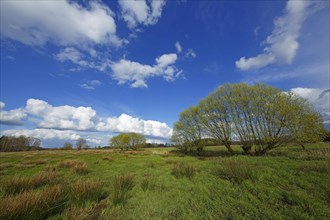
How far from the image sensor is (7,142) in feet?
314

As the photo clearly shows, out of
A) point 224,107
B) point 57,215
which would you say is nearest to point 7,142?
point 224,107

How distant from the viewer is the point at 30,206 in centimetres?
454

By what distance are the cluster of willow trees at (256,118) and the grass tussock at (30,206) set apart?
24905 mm

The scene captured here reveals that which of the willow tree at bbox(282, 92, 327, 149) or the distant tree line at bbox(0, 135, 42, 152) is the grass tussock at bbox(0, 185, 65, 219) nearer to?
the willow tree at bbox(282, 92, 327, 149)

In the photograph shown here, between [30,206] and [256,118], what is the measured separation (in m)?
26.6

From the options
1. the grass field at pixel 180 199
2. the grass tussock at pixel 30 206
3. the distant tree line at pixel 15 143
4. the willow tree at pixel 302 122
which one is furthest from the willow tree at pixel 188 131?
the distant tree line at pixel 15 143

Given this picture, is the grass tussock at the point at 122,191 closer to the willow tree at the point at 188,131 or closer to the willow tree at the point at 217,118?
the willow tree at the point at 217,118


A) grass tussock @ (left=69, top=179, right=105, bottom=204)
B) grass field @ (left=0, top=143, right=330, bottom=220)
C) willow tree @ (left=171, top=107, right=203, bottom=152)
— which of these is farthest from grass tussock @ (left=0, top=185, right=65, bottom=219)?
willow tree @ (left=171, top=107, right=203, bottom=152)

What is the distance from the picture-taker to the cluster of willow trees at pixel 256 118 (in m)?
22.2

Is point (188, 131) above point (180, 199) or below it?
above

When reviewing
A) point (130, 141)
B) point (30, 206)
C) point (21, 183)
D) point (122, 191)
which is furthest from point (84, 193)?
point (130, 141)

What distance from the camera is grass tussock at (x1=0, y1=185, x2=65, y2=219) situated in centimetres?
413

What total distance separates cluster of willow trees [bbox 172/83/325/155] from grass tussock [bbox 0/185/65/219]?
81.7ft

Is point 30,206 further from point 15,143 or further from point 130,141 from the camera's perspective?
point 15,143
